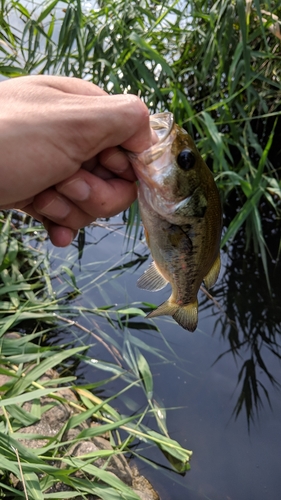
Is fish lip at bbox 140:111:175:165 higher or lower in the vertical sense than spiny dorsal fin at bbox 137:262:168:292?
higher

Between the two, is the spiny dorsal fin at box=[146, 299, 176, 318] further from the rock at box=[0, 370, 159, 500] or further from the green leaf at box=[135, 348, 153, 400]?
the green leaf at box=[135, 348, 153, 400]

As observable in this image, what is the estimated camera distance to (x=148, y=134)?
1.57 m

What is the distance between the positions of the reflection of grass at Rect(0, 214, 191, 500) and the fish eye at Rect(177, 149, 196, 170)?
1.28 metres

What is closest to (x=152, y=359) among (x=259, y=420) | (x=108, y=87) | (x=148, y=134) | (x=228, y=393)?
(x=228, y=393)

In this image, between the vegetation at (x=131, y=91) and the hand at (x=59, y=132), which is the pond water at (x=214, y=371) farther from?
the hand at (x=59, y=132)

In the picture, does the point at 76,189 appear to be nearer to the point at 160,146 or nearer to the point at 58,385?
the point at 160,146

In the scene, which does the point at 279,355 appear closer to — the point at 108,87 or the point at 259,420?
the point at 259,420

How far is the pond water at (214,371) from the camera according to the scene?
10.1 feet

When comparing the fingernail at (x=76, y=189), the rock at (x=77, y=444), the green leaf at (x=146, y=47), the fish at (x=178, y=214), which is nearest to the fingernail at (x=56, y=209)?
the fingernail at (x=76, y=189)

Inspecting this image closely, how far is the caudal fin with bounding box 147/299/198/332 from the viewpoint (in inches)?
70.2

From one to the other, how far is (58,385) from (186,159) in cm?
231

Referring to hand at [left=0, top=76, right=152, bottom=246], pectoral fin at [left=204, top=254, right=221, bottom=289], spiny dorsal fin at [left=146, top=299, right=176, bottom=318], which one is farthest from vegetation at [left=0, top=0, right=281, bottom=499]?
hand at [left=0, top=76, right=152, bottom=246]

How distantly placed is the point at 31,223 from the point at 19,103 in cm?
309

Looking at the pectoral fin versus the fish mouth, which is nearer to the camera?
the fish mouth
